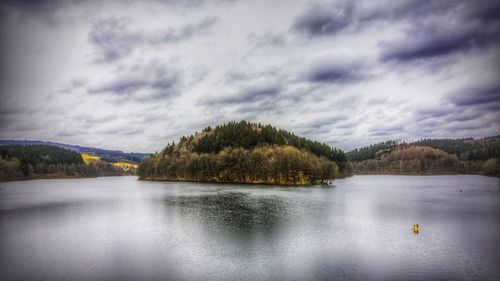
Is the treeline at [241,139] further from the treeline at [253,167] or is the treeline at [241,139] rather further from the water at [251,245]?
the water at [251,245]

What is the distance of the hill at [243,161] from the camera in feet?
403

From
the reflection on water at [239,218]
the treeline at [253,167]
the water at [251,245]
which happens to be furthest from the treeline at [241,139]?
the water at [251,245]

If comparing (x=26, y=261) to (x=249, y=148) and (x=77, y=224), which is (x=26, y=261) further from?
(x=249, y=148)

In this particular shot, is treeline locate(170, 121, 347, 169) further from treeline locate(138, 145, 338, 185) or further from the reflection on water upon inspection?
the reflection on water

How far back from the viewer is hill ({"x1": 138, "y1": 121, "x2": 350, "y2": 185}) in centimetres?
12294

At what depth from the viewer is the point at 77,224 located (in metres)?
44.2

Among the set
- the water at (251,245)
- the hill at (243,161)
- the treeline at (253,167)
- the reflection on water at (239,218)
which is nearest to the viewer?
the water at (251,245)

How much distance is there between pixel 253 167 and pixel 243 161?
636cm

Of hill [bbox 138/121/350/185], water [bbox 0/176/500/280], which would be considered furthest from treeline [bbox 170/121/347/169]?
water [bbox 0/176/500/280]

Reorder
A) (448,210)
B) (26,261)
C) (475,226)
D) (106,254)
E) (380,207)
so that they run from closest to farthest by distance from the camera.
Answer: (26,261)
(106,254)
(475,226)
(448,210)
(380,207)

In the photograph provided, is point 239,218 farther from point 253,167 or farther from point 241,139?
point 241,139

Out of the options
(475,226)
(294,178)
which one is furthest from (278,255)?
(294,178)

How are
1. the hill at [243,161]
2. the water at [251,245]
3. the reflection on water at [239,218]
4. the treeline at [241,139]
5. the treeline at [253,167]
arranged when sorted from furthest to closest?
the treeline at [241,139] → the hill at [243,161] → the treeline at [253,167] → the reflection on water at [239,218] → the water at [251,245]

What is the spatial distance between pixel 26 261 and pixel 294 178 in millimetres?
101907
